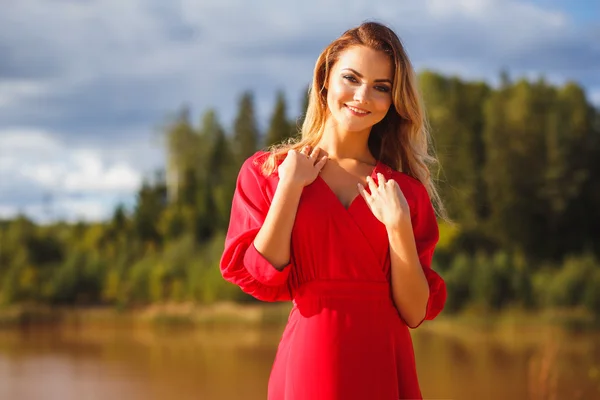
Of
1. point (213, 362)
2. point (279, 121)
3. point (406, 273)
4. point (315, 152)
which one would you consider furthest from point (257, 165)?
point (279, 121)

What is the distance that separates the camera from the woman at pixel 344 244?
2.12 metres

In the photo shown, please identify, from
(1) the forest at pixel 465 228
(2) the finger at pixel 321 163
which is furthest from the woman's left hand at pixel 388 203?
(1) the forest at pixel 465 228

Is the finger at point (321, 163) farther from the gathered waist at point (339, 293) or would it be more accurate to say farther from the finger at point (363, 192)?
the gathered waist at point (339, 293)

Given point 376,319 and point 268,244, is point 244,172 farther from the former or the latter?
point 376,319

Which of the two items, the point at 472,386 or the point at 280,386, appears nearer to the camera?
the point at 280,386

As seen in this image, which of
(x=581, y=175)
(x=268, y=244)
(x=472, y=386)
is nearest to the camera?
(x=268, y=244)

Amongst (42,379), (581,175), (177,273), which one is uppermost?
(581,175)

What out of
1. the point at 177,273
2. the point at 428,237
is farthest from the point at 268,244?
the point at 177,273

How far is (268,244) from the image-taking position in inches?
82.5

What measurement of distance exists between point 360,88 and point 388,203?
0.30 meters

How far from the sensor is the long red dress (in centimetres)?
212

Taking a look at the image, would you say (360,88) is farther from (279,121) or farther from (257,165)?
(279,121)

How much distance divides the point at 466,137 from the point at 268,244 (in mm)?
22625

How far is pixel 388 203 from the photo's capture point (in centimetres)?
215
